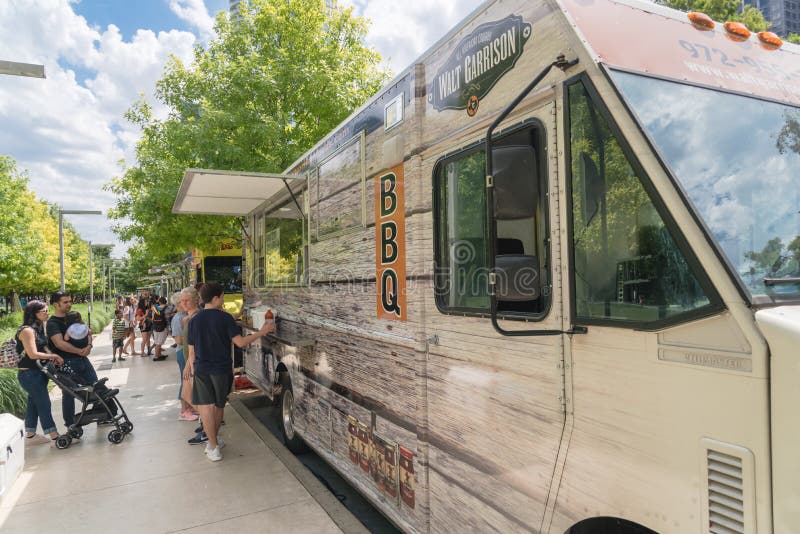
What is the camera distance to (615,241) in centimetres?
183

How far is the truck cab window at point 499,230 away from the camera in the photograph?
1.97m

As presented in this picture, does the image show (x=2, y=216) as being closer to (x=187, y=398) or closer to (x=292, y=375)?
(x=187, y=398)

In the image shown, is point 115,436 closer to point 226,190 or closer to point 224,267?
point 226,190

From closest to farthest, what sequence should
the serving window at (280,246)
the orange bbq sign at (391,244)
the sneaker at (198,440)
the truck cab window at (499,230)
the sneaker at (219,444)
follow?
1. the truck cab window at (499,230)
2. the orange bbq sign at (391,244)
3. the serving window at (280,246)
4. the sneaker at (219,444)
5. the sneaker at (198,440)

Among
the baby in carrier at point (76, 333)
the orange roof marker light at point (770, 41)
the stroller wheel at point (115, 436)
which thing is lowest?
the stroller wheel at point (115, 436)

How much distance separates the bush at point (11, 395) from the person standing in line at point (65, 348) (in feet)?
4.01

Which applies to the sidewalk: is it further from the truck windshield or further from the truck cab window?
the truck windshield

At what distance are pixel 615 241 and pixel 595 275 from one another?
143mm

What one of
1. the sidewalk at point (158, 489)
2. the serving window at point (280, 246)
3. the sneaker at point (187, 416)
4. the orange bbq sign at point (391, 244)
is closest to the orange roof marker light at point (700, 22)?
the orange bbq sign at point (391, 244)

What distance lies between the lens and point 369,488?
369 centimetres

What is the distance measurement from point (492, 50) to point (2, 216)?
23.1m

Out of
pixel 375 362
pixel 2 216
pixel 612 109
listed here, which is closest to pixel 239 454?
pixel 375 362

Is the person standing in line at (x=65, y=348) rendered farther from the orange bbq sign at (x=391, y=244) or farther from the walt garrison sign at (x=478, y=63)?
the walt garrison sign at (x=478, y=63)

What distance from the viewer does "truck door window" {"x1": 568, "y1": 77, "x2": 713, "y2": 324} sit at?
1654 millimetres
